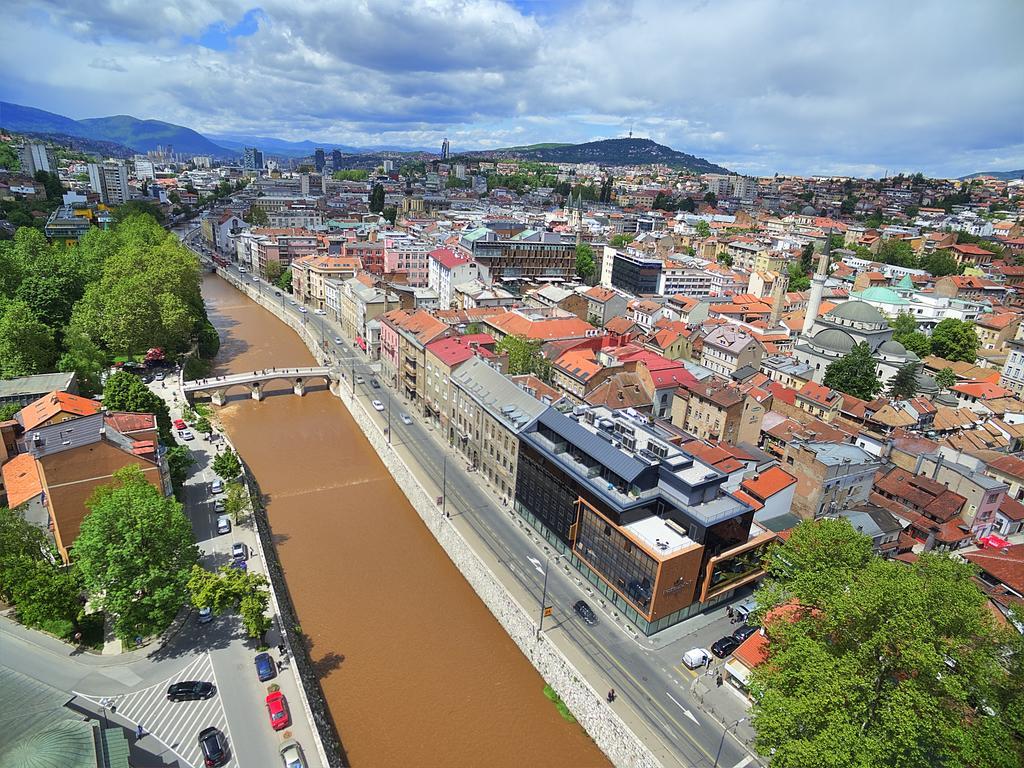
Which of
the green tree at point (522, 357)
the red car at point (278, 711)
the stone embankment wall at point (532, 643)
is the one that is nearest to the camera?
the red car at point (278, 711)

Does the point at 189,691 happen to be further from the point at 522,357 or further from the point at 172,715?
the point at 522,357

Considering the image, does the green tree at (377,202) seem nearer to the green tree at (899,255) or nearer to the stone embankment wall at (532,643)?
the green tree at (899,255)

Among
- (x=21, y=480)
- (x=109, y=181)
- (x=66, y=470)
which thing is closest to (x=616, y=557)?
(x=66, y=470)

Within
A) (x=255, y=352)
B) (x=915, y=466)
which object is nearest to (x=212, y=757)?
(x=915, y=466)

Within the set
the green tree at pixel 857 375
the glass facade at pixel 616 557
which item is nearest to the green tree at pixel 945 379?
the green tree at pixel 857 375

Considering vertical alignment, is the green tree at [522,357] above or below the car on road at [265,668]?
above

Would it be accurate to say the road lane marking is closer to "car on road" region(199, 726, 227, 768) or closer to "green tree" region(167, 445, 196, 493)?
"car on road" region(199, 726, 227, 768)

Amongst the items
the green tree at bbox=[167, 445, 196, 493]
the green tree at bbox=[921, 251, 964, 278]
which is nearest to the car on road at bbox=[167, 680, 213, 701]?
the green tree at bbox=[167, 445, 196, 493]
